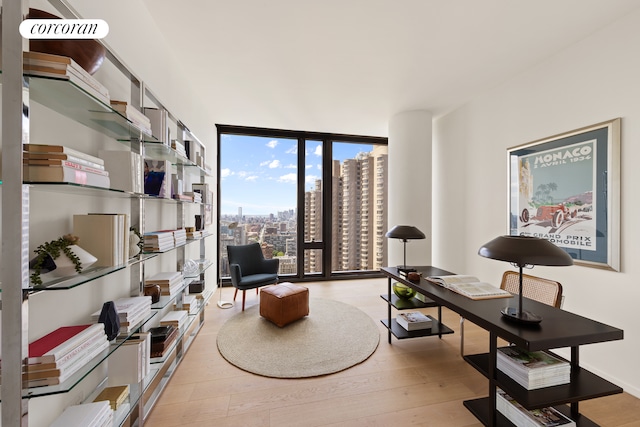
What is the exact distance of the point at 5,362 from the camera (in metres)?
0.86

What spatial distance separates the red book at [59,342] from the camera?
3.25 feet

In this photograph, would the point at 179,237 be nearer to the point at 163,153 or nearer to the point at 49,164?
the point at 163,153

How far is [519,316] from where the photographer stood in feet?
4.78

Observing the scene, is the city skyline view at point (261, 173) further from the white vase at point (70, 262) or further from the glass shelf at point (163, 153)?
the white vase at point (70, 262)

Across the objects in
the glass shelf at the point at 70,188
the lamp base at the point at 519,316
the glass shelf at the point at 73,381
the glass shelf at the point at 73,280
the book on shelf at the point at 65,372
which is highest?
the glass shelf at the point at 70,188


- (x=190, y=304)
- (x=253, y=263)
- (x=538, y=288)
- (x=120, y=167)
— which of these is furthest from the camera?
Answer: (x=253, y=263)

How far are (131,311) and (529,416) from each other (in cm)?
223

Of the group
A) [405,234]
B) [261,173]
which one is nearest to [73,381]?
[405,234]

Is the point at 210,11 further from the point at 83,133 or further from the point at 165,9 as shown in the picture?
the point at 83,133

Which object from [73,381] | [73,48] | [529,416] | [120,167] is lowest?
[529,416]

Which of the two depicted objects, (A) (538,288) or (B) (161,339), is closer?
(B) (161,339)

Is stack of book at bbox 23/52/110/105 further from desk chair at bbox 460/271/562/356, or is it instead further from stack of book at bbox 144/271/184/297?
desk chair at bbox 460/271/562/356

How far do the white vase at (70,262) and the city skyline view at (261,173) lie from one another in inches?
142

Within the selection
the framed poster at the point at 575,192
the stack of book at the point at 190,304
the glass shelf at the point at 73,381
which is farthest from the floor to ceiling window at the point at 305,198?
the glass shelf at the point at 73,381
